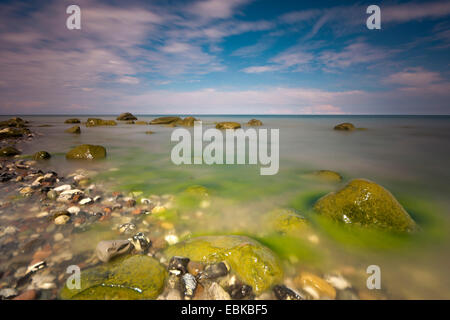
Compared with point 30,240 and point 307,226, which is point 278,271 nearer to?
point 307,226

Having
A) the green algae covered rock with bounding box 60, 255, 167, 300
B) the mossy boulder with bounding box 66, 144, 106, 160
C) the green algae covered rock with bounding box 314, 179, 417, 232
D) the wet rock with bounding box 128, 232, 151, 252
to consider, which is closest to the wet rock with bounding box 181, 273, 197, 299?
the green algae covered rock with bounding box 60, 255, 167, 300

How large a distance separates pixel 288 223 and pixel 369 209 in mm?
1641

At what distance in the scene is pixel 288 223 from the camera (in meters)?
3.78

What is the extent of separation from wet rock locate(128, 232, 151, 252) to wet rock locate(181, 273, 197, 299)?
95cm

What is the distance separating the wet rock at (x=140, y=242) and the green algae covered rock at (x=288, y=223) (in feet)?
7.51

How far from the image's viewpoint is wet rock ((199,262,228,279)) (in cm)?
253

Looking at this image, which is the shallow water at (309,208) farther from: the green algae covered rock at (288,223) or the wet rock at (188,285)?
the wet rock at (188,285)

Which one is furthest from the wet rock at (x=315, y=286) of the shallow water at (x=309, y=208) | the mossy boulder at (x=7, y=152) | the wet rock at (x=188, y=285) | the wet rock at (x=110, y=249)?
the mossy boulder at (x=7, y=152)

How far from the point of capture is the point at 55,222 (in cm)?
355

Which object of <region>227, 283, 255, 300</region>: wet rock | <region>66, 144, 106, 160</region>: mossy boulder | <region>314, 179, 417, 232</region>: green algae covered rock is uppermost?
<region>66, 144, 106, 160</region>: mossy boulder

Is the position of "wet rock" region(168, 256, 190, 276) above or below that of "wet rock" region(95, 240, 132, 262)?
below

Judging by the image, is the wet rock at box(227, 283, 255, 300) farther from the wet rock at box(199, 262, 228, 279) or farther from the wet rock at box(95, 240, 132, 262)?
the wet rock at box(95, 240, 132, 262)
